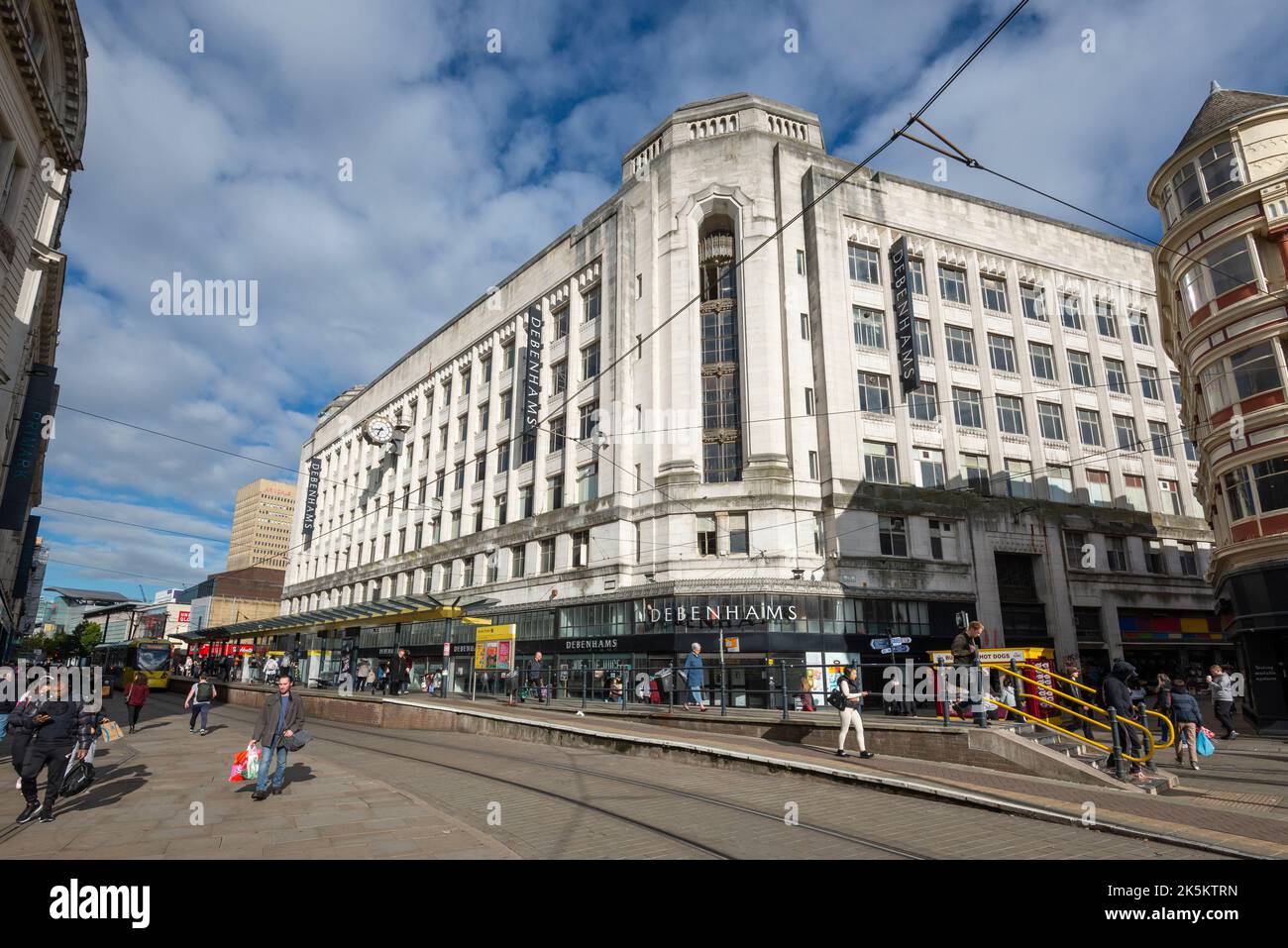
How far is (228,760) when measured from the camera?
579 inches

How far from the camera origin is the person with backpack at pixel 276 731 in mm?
10180

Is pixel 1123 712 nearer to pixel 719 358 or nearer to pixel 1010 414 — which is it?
pixel 719 358

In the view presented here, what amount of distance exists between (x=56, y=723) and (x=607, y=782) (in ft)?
25.0

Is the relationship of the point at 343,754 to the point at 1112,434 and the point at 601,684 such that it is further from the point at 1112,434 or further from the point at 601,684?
the point at 1112,434

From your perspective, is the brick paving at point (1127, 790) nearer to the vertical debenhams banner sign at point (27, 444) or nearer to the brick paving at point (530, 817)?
the brick paving at point (530, 817)

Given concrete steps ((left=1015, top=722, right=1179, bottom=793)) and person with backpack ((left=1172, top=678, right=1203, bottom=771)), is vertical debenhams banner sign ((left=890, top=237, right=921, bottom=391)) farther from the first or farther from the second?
concrete steps ((left=1015, top=722, right=1179, bottom=793))

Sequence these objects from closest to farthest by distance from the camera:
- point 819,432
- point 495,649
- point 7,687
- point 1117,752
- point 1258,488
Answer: point 1117,752
point 7,687
point 1258,488
point 495,649
point 819,432

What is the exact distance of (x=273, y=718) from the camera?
1050cm

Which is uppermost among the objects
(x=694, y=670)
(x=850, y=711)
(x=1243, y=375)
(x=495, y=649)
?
(x=1243, y=375)

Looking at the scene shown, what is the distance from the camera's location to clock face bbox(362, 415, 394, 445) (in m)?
59.2

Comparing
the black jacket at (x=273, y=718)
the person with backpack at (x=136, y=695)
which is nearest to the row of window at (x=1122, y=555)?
the black jacket at (x=273, y=718)

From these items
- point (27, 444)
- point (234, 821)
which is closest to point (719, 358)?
point (27, 444)
